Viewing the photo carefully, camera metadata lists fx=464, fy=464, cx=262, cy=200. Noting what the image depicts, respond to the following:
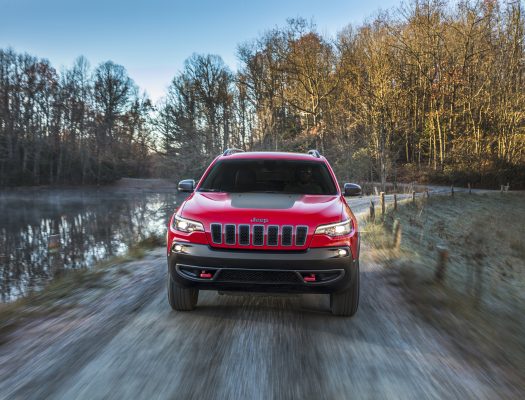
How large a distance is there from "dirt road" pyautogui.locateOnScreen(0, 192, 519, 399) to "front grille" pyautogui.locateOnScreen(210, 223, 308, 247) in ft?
2.77

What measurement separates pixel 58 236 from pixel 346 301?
952cm

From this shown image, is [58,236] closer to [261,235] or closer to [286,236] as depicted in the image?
[261,235]

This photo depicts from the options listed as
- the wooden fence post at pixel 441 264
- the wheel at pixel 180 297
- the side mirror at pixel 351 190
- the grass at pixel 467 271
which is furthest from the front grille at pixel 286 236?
the wooden fence post at pixel 441 264

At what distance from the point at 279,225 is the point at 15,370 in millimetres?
2424

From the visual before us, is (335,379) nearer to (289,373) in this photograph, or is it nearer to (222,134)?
(289,373)

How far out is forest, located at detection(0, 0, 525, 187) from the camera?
33.5 meters

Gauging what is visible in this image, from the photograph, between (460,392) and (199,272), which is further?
(199,272)

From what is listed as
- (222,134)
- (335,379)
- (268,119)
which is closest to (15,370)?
(335,379)

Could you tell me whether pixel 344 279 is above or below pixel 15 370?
above

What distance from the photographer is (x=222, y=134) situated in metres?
41.6

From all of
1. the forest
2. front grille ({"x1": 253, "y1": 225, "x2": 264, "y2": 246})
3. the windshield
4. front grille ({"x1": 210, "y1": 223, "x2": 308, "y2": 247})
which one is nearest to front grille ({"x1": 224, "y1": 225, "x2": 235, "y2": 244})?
front grille ({"x1": 210, "y1": 223, "x2": 308, "y2": 247})

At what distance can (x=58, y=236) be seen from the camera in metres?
12.0

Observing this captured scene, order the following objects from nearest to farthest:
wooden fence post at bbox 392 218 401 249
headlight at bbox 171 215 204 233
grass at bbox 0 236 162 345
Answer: headlight at bbox 171 215 204 233
grass at bbox 0 236 162 345
wooden fence post at bbox 392 218 401 249

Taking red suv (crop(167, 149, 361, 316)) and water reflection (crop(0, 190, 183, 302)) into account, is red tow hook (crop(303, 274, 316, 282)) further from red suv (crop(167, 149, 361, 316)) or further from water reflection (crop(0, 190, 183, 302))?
water reflection (crop(0, 190, 183, 302))
